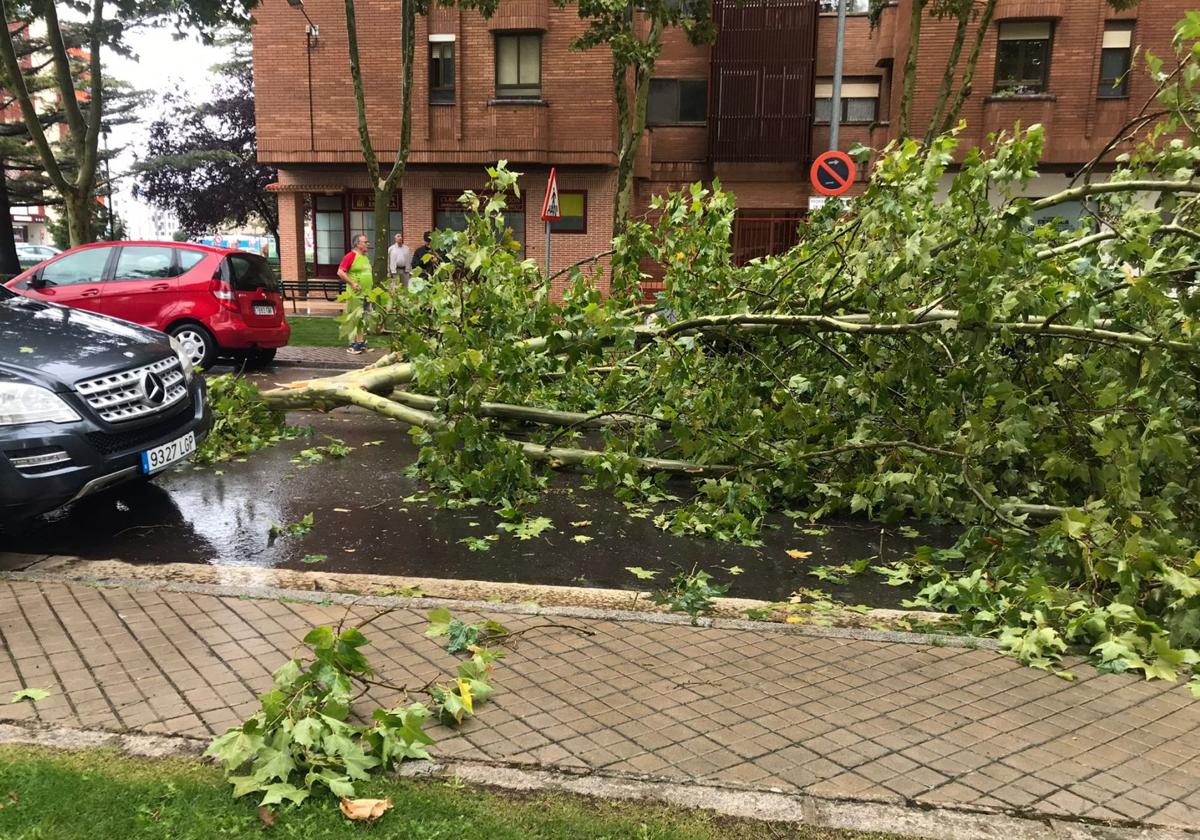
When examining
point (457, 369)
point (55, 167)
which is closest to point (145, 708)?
point (457, 369)

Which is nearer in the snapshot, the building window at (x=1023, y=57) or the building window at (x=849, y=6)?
the building window at (x=1023, y=57)

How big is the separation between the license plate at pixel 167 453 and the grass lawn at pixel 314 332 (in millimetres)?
9177

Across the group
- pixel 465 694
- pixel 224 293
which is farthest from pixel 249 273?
pixel 465 694

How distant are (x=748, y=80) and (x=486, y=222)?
2073 centimetres

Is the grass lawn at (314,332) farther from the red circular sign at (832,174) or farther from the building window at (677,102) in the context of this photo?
the building window at (677,102)

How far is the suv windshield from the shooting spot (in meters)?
12.7

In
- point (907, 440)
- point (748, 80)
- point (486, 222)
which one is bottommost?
point (907, 440)

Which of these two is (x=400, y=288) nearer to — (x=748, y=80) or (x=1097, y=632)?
(x=1097, y=632)

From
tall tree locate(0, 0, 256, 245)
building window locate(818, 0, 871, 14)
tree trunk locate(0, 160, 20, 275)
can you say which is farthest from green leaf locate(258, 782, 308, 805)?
tree trunk locate(0, 160, 20, 275)

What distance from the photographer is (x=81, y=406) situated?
199 inches

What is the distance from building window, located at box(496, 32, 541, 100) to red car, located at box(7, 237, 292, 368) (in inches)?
523

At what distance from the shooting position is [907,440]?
6.01 meters

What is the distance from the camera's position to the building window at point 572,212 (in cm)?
2453

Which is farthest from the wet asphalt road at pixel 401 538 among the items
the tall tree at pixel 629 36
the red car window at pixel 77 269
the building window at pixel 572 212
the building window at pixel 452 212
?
the building window at pixel 452 212
